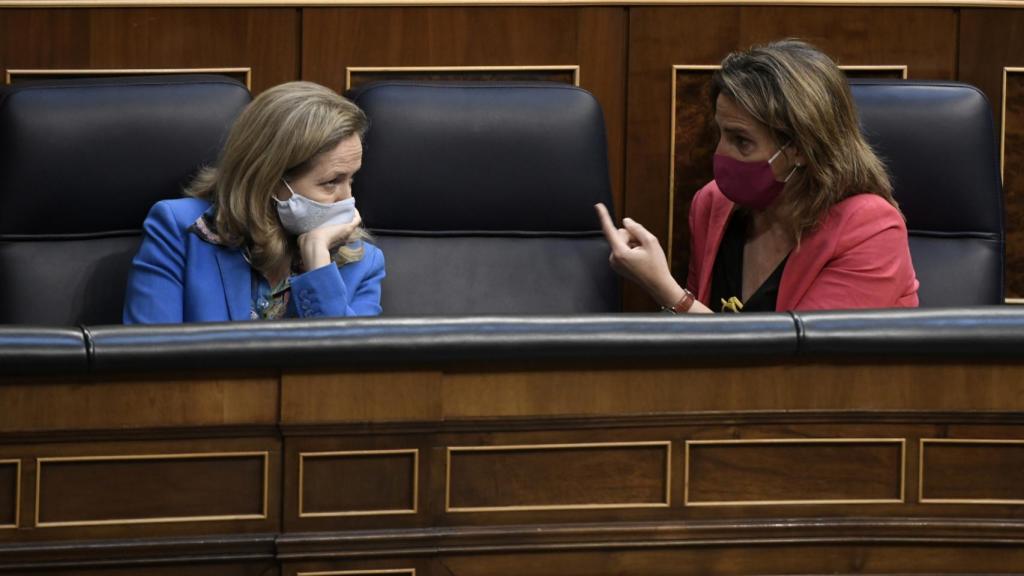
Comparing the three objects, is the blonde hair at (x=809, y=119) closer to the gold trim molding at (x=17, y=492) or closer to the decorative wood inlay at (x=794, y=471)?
the decorative wood inlay at (x=794, y=471)

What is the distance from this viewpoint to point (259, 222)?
150 centimetres

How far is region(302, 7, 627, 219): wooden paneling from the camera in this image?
5.77 ft

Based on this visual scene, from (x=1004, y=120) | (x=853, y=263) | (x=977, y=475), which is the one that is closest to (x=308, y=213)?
(x=853, y=263)

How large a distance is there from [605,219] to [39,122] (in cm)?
60

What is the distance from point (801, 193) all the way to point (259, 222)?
1.86 feet

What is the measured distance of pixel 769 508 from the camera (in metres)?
1.10

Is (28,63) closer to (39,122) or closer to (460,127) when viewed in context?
(39,122)

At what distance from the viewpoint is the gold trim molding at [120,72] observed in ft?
5.62

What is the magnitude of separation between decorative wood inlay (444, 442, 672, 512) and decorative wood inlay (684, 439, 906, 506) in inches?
1.2

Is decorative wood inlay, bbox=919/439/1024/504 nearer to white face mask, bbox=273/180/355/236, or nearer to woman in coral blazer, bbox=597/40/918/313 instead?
woman in coral blazer, bbox=597/40/918/313

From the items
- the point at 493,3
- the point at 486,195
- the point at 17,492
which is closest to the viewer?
the point at 17,492

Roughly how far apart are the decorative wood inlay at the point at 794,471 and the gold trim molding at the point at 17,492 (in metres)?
0.47

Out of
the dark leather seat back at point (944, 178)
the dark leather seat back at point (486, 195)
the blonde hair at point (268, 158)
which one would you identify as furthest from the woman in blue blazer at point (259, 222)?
the dark leather seat back at point (944, 178)

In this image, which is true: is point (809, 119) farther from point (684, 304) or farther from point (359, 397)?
point (359, 397)
